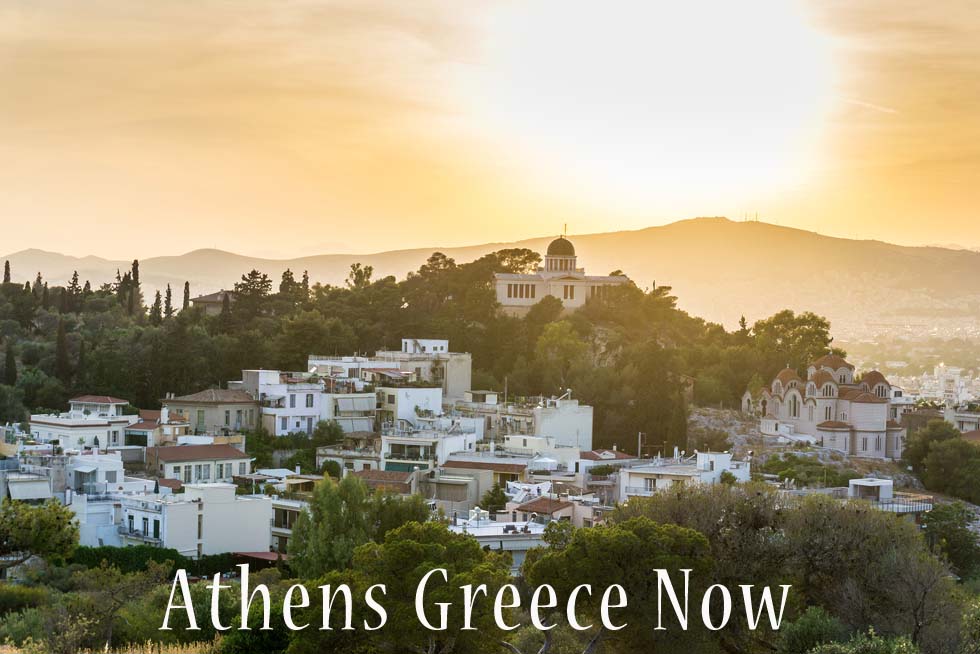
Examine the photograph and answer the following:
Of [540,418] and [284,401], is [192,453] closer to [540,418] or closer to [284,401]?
[284,401]

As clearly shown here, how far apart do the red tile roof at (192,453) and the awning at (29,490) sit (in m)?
3.70

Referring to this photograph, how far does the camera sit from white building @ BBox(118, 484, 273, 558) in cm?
2733

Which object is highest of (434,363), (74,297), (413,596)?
(74,297)

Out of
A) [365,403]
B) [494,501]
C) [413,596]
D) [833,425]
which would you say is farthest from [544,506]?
[833,425]

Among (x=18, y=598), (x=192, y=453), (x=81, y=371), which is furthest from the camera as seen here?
(x=81, y=371)

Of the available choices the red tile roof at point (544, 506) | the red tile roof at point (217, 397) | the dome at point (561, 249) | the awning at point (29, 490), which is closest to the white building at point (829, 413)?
the dome at point (561, 249)

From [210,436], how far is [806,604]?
57.0 ft

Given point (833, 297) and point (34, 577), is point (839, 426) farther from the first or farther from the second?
point (833, 297)

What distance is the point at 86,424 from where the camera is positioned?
33188mm

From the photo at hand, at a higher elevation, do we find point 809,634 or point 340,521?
point 340,521

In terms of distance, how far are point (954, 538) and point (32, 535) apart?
60.7ft

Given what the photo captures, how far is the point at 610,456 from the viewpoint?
36.3m

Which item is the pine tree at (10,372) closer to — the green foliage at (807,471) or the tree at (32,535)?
the tree at (32,535)

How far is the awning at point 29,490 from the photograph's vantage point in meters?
28.0
